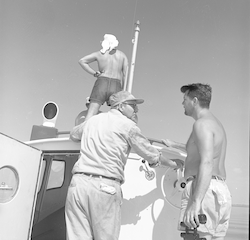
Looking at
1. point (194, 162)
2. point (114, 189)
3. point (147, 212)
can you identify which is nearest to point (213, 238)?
point (194, 162)

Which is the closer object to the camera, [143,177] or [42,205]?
[143,177]

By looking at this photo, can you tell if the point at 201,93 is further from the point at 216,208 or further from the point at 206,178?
the point at 216,208

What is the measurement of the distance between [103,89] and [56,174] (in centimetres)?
194

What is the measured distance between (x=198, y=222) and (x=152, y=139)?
1957 mm

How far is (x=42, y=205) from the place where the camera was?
5.69m

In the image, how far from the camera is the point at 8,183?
375cm

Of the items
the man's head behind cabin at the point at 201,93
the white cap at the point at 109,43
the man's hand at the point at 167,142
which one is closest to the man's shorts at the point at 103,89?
the white cap at the point at 109,43

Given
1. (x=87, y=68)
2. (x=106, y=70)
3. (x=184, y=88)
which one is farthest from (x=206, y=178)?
(x=87, y=68)

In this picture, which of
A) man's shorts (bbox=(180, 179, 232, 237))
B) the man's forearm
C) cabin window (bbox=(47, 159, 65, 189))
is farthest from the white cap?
man's shorts (bbox=(180, 179, 232, 237))

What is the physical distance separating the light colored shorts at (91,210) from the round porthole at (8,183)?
1.07m

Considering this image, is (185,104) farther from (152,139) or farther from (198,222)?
(152,139)

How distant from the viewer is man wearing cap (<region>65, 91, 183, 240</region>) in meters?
2.90

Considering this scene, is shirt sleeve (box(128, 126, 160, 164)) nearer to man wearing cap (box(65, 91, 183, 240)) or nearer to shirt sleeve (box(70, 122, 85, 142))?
man wearing cap (box(65, 91, 183, 240))

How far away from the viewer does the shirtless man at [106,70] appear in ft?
15.3
